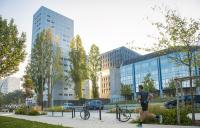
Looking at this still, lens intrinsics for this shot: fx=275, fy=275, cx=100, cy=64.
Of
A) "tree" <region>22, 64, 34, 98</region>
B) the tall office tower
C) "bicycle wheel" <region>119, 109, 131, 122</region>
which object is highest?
the tall office tower

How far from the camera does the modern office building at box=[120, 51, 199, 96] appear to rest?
85812mm

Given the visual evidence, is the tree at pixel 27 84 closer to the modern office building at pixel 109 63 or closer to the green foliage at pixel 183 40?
the green foliage at pixel 183 40

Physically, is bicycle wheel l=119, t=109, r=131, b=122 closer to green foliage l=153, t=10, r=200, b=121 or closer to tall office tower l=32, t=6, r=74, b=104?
green foliage l=153, t=10, r=200, b=121

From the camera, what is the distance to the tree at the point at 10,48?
27.2 metres

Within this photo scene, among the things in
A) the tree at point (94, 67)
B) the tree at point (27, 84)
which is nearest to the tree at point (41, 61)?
the tree at point (27, 84)

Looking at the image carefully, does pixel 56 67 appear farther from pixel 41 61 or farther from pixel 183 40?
pixel 183 40

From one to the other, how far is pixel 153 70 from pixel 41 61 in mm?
49855

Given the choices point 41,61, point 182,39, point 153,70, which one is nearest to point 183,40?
point 182,39

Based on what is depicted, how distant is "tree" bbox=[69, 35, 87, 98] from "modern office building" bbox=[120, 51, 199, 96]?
29.5 metres

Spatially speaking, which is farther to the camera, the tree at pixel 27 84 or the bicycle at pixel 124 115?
the tree at pixel 27 84

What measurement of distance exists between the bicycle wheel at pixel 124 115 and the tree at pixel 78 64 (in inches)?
1787

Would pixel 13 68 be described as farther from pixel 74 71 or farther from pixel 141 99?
pixel 74 71

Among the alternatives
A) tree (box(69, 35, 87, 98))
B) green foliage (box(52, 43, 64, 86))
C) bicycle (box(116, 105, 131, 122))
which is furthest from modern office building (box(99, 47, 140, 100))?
bicycle (box(116, 105, 131, 122))

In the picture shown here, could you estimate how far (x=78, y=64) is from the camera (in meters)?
63.3
